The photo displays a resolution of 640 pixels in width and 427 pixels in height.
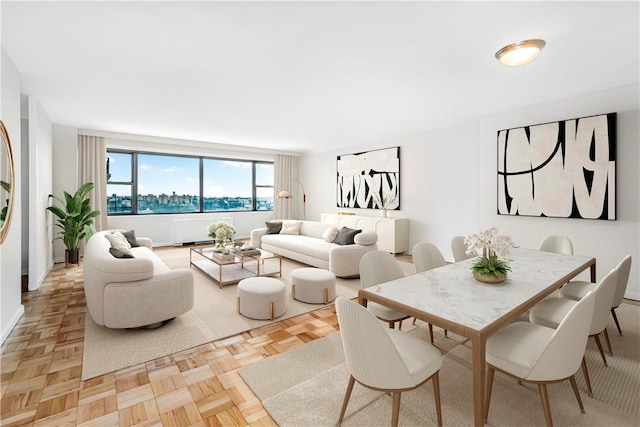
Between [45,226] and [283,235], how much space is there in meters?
3.80

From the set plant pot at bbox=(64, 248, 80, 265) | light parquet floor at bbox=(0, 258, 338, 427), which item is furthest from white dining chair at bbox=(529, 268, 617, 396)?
plant pot at bbox=(64, 248, 80, 265)

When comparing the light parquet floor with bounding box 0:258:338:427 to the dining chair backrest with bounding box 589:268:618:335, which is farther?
the dining chair backrest with bounding box 589:268:618:335

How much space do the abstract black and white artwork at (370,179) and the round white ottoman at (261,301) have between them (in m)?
4.00

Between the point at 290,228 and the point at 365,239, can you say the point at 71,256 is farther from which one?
the point at 365,239

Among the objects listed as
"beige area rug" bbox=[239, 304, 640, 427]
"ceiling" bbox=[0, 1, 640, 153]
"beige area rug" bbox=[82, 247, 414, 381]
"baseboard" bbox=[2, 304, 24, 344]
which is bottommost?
"beige area rug" bbox=[239, 304, 640, 427]

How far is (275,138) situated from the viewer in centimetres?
662

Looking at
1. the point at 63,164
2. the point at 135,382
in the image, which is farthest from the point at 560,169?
the point at 63,164

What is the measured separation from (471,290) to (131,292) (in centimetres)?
266

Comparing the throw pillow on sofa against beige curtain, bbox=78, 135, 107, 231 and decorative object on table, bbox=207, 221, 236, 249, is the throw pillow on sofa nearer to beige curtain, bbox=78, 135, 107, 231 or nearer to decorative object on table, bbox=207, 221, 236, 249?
decorative object on table, bbox=207, 221, 236, 249

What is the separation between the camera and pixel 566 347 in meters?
1.43

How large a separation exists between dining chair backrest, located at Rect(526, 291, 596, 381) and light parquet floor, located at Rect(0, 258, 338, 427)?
1415 millimetres

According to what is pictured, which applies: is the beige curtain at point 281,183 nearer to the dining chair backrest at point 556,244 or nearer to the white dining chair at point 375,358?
the dining chair backrest at point 556,244

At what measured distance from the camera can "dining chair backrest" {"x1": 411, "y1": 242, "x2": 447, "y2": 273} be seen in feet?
9.20

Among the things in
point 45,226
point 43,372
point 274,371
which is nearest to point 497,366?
point 274,371
